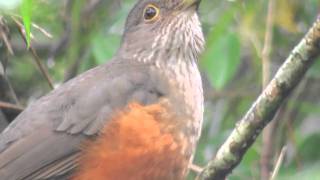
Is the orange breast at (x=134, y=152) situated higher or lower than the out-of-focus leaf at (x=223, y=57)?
higher

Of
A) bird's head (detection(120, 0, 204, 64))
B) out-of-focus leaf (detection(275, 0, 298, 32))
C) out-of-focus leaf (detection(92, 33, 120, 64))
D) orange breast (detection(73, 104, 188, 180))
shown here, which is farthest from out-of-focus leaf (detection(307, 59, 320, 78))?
orange breast (detection(73, 104, 188, 180))

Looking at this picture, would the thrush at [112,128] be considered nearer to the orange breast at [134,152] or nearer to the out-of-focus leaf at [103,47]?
the orange breast at [134,152]

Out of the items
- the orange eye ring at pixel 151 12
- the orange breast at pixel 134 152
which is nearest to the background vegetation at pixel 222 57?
the orange eye ring at pixel 151 12

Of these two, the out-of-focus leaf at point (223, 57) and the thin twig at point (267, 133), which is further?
the out-of-focus leaf at point (223, 57)

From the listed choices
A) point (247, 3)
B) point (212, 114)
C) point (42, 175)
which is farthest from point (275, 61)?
point (42, 175)

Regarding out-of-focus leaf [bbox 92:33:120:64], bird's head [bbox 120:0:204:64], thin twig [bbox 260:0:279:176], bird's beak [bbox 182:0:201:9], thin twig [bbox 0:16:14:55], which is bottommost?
thin twig [bbox 260:0:279:176]

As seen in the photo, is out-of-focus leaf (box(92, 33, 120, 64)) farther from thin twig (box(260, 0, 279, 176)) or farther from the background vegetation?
thin twig (box(260, 0, 279, 176))

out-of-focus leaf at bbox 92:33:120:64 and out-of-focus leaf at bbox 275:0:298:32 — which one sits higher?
out-of-focus leaf at bbox 92:33:120:64
